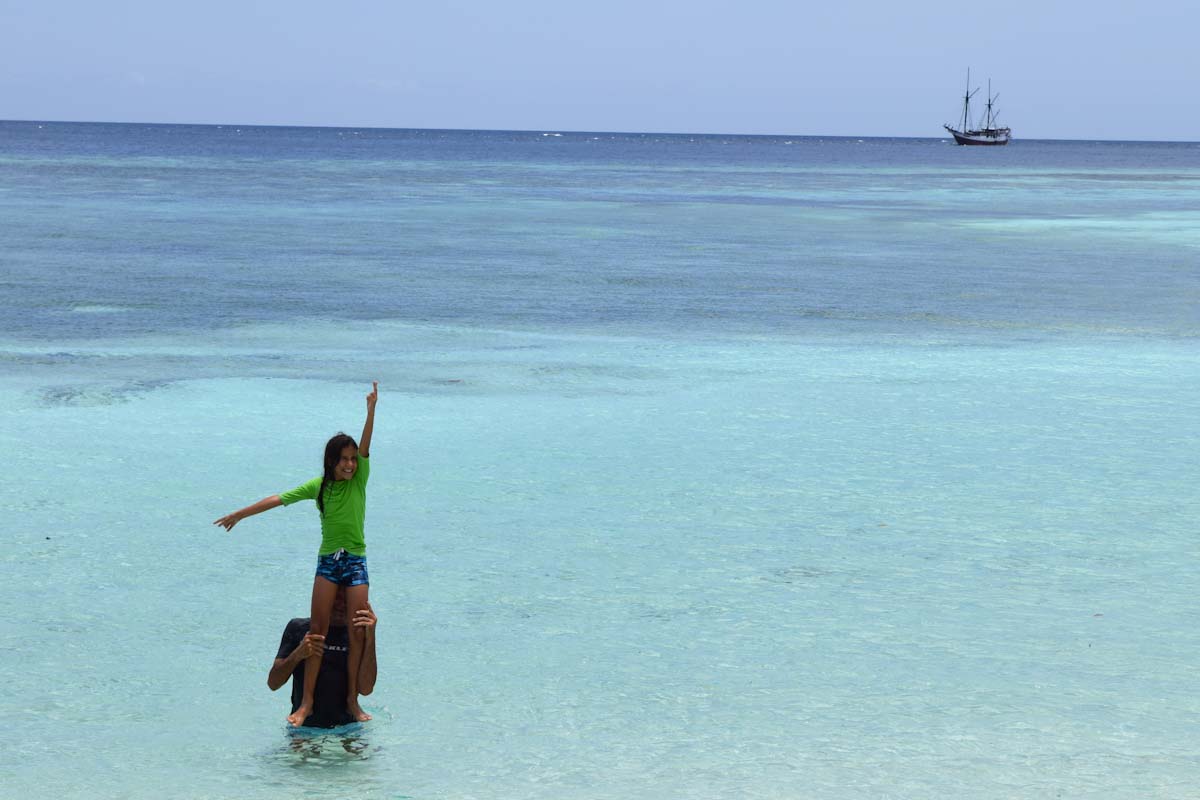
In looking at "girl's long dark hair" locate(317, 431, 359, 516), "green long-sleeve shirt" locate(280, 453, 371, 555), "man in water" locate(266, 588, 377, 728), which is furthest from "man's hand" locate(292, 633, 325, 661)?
"girl's long dark hair" locate(317, 431, 359, 516)

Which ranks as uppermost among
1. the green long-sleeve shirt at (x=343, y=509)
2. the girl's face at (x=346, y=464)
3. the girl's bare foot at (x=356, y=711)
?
the girl's face at (x=346, y=464)

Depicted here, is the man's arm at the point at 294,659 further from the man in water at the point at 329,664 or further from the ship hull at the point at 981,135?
the ship hull at the point at 981,135

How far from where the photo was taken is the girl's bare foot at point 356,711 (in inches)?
265

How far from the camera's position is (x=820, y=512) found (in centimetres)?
1064

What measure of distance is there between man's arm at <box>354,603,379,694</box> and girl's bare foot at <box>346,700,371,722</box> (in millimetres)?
83

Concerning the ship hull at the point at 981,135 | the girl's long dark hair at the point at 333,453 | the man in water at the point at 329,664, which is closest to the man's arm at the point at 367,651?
the man in water at the point at 329,664

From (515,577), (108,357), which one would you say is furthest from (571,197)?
(515,577)

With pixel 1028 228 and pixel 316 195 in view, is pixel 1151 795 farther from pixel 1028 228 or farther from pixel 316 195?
pixel 316 195

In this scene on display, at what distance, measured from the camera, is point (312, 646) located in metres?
6.44

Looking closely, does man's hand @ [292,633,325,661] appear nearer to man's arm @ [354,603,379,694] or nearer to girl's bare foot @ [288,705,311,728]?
man's arm @ [354,603,379,694]

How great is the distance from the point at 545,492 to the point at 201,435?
3.37 metres

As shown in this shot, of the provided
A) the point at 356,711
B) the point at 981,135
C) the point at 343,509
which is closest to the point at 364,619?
the point at 343,509

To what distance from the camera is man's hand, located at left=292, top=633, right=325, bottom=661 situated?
644 centimetres

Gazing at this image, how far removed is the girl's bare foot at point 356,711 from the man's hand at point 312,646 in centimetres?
37
